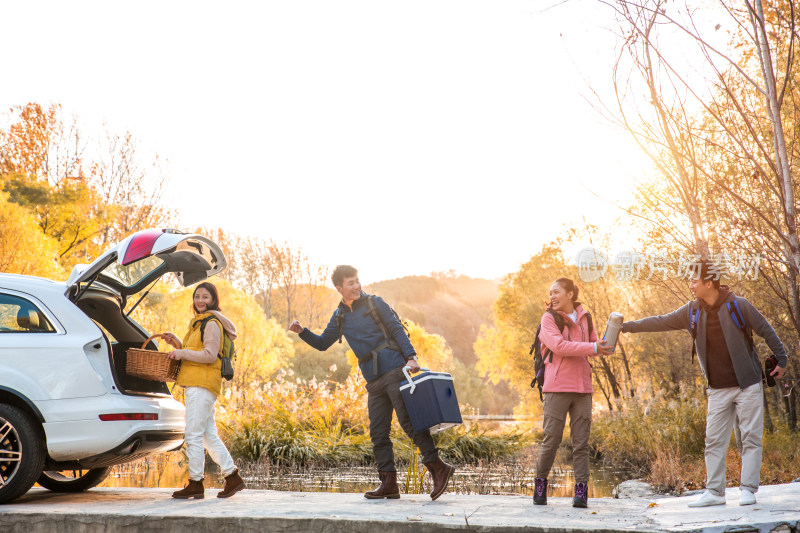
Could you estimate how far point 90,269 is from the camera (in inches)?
239

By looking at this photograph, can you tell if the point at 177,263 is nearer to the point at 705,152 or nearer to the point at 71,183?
the point at 705,152

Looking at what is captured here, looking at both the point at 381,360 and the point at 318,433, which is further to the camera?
the point at 318,433

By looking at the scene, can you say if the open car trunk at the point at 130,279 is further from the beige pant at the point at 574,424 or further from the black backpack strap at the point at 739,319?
the black backpack strap at the point at 739,319

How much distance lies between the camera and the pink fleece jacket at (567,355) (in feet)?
19.0

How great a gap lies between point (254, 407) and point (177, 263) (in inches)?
372

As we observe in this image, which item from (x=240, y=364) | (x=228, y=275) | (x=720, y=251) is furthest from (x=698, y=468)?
(x=228, y=275)

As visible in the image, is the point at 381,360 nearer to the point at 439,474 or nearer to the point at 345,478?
the point at 439,474

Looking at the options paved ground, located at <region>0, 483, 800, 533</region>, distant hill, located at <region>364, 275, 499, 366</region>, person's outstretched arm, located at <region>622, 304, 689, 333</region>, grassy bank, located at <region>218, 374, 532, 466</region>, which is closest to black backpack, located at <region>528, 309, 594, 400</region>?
person's outstretched arm, located at <region>622, 304, 689, 333</region>

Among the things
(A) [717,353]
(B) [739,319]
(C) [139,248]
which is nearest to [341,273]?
(C) [139,248]

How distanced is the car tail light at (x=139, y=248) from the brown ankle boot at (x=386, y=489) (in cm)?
272

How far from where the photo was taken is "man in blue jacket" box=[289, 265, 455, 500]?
19.6 feet

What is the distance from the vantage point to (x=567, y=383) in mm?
5852

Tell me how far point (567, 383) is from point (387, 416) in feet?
5.02

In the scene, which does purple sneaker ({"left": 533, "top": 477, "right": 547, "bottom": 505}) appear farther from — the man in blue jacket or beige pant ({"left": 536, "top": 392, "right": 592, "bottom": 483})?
the man in blue jacket
